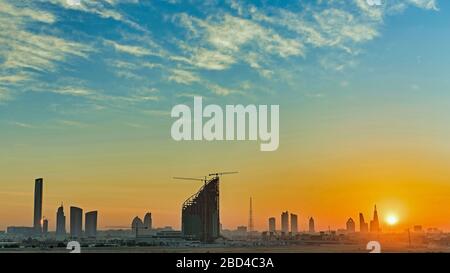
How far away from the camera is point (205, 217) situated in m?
114

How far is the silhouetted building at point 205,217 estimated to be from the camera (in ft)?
354

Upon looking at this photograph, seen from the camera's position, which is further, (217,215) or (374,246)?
(217,215)

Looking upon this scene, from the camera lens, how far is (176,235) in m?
113

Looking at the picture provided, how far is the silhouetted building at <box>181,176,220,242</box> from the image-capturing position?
108 meters
